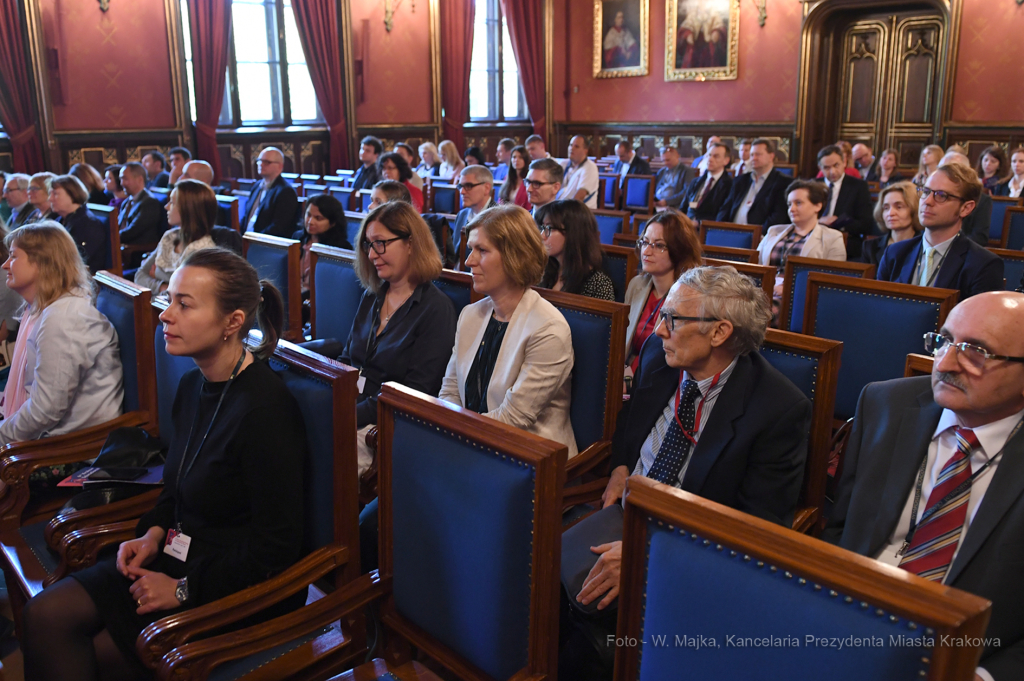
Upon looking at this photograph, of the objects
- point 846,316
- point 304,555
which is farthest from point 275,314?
point 846,316

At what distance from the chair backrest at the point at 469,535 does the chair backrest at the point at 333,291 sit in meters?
1.76

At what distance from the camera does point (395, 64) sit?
11617 millimetres

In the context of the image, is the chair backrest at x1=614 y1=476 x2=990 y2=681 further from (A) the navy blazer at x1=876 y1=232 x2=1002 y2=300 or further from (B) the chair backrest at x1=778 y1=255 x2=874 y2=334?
(A) the navy blazer at x1=876 y1=232 x2=1002 y2=300

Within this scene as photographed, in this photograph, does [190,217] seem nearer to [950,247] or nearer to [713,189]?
[950,247]

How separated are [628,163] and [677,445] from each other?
8.45 metres

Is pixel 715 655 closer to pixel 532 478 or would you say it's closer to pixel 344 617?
pixel 532 478

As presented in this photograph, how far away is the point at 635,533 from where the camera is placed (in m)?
1.15

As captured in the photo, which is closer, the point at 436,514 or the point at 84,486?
the point at 436,514

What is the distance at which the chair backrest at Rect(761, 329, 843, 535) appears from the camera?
6.41 feet

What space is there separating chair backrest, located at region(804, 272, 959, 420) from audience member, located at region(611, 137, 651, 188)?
6762mm

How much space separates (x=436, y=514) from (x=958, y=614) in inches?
35.5

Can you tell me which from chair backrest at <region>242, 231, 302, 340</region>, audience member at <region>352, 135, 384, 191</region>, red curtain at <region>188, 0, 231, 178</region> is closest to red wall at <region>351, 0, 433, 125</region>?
red curtain at <region>188, 0, 231, 178</region>

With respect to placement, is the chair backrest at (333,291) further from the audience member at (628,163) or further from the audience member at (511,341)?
the audience member at (628,163)

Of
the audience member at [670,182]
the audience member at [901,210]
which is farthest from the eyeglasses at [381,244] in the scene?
the audience member at [670,182]
